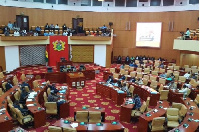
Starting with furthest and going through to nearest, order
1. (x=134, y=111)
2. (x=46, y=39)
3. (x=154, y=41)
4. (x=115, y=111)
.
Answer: (x=154, y=41) → (x=46, y=39) → (x=115, y=111) → (x=134, y=111)

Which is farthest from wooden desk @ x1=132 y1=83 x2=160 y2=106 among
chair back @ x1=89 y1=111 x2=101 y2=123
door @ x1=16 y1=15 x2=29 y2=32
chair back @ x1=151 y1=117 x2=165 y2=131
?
door @ x1=16 y1=15 x2=29 y2=32

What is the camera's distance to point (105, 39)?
20.0m

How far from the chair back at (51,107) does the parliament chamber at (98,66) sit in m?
0.03

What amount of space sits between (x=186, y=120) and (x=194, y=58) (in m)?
13.2

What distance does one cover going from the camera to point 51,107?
30.2ft

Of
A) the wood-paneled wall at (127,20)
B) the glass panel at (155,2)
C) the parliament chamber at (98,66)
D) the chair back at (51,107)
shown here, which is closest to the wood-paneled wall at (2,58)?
the parliament chamber at (98,66)

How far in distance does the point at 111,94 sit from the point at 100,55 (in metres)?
9.42

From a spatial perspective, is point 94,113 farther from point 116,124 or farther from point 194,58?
point 194,58

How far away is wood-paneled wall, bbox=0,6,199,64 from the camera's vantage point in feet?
70.5

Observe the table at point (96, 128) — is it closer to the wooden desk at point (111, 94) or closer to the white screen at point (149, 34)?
the wooden desk at point (111, 94)

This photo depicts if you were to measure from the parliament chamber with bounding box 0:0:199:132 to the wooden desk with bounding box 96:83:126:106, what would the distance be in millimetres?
52

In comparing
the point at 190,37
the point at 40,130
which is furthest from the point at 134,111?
the point at 190,37

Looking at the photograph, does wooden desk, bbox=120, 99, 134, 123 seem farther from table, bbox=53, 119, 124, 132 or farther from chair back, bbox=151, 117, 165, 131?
table, bbox=53, 119, 124, 132

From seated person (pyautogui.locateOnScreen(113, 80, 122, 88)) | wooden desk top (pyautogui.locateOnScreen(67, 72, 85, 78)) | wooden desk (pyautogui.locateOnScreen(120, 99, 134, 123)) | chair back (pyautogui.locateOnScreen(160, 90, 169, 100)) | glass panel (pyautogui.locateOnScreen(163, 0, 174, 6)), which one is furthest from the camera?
glass panel (pyautogui.locateOnScreen(163, 0, 174, 6))
